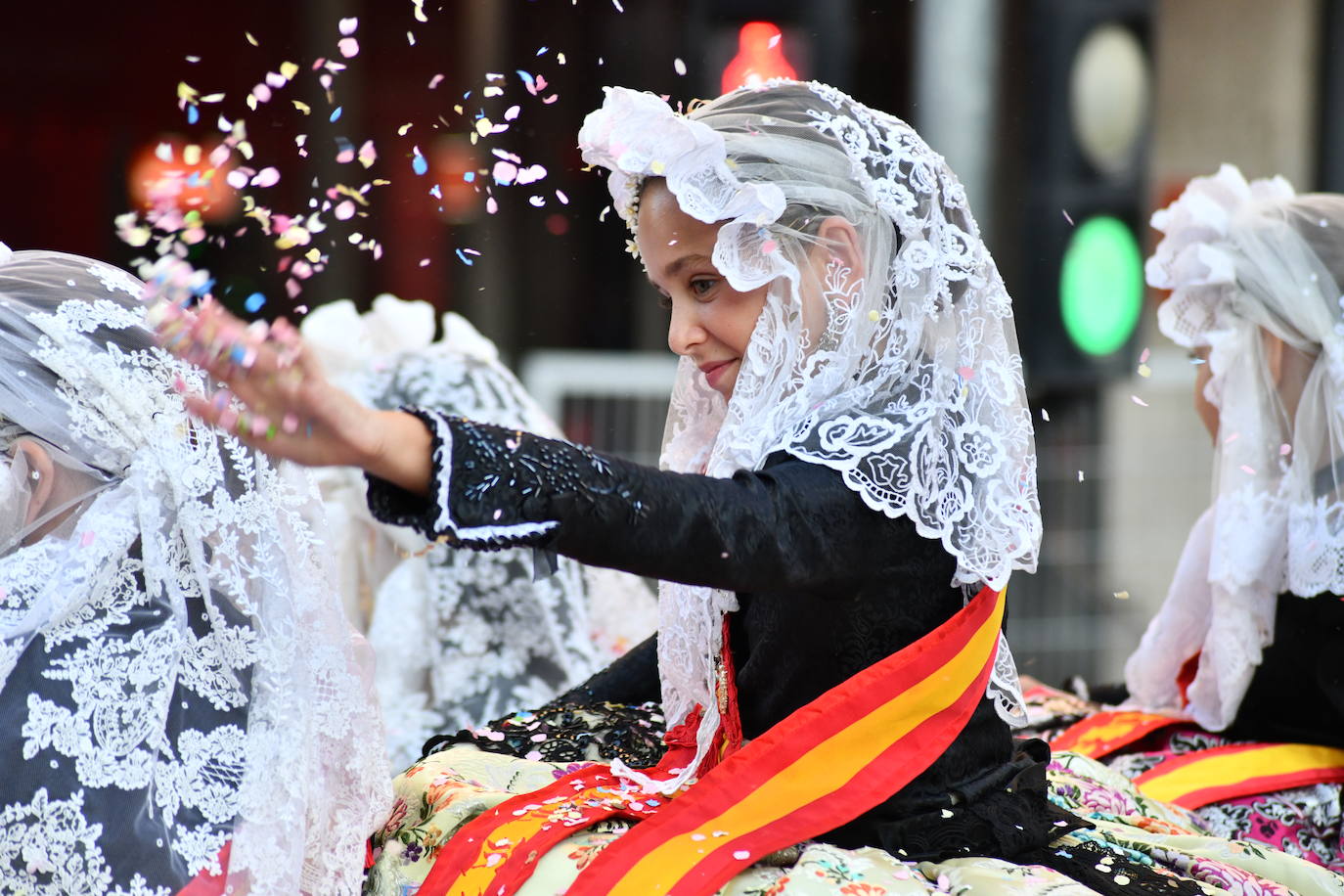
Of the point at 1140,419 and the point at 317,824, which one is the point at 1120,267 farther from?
the point at 317,824

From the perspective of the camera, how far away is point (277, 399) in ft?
4.36

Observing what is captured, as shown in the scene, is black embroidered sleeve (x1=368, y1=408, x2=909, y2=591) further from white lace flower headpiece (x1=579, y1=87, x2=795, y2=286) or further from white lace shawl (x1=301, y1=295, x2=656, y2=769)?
white lace shawl (x1=301, y1=295, x2=656, y2=769)

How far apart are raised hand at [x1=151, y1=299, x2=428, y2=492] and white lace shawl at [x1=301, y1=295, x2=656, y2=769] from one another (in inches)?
68.6

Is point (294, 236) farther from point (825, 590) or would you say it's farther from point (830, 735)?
point (830, 735)

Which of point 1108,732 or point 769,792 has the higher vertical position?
point 769,792

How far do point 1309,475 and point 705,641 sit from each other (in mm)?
1386

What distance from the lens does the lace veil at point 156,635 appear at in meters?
1.70

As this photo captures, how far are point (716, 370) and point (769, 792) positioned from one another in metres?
0.58

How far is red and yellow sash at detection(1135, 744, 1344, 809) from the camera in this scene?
2670 mm

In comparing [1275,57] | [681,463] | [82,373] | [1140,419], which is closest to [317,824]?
[82,373]

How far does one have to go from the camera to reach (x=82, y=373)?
1797mm

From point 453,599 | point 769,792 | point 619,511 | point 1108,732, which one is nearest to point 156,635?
point 619,511

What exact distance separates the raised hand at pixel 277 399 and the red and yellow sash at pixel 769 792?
1.99ft

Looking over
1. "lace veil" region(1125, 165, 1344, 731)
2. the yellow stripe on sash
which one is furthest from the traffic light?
the yellow stripe on sash
